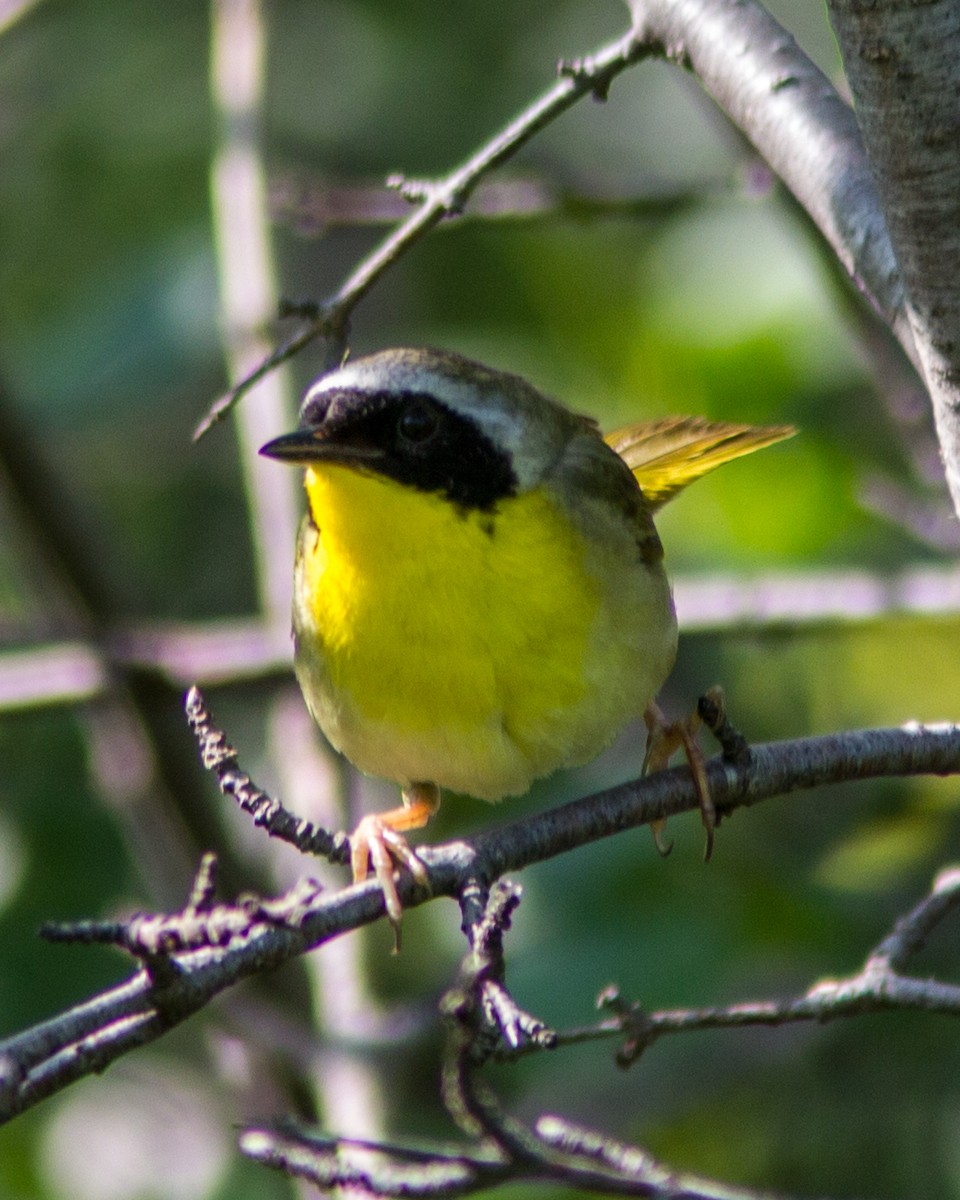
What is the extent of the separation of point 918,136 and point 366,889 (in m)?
1.27

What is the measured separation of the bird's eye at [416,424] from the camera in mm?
3465

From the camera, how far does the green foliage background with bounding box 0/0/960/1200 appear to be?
4672 millimetres

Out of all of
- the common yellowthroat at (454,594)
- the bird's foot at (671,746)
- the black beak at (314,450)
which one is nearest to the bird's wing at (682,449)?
the bird's foot at (671,746)

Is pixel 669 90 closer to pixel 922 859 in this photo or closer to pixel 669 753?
pixel 922 859

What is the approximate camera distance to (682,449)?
4.46m

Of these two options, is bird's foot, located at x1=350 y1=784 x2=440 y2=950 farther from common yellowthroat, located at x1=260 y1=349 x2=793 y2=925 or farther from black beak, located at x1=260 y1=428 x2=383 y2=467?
black beak, located at x1=260 y1=428 x2=383 y2=467

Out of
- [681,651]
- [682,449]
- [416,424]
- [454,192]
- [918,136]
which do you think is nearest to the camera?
[918,136]

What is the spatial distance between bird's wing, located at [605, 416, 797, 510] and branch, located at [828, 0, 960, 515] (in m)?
1.85

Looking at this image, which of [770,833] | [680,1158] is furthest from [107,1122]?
[770,833]

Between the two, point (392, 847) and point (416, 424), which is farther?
point (416, 424)

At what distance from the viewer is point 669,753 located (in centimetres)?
382

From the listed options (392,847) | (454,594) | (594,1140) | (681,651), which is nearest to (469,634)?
(454,594)

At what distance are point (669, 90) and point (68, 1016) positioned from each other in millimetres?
6843

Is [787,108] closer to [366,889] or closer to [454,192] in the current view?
[454,192]
